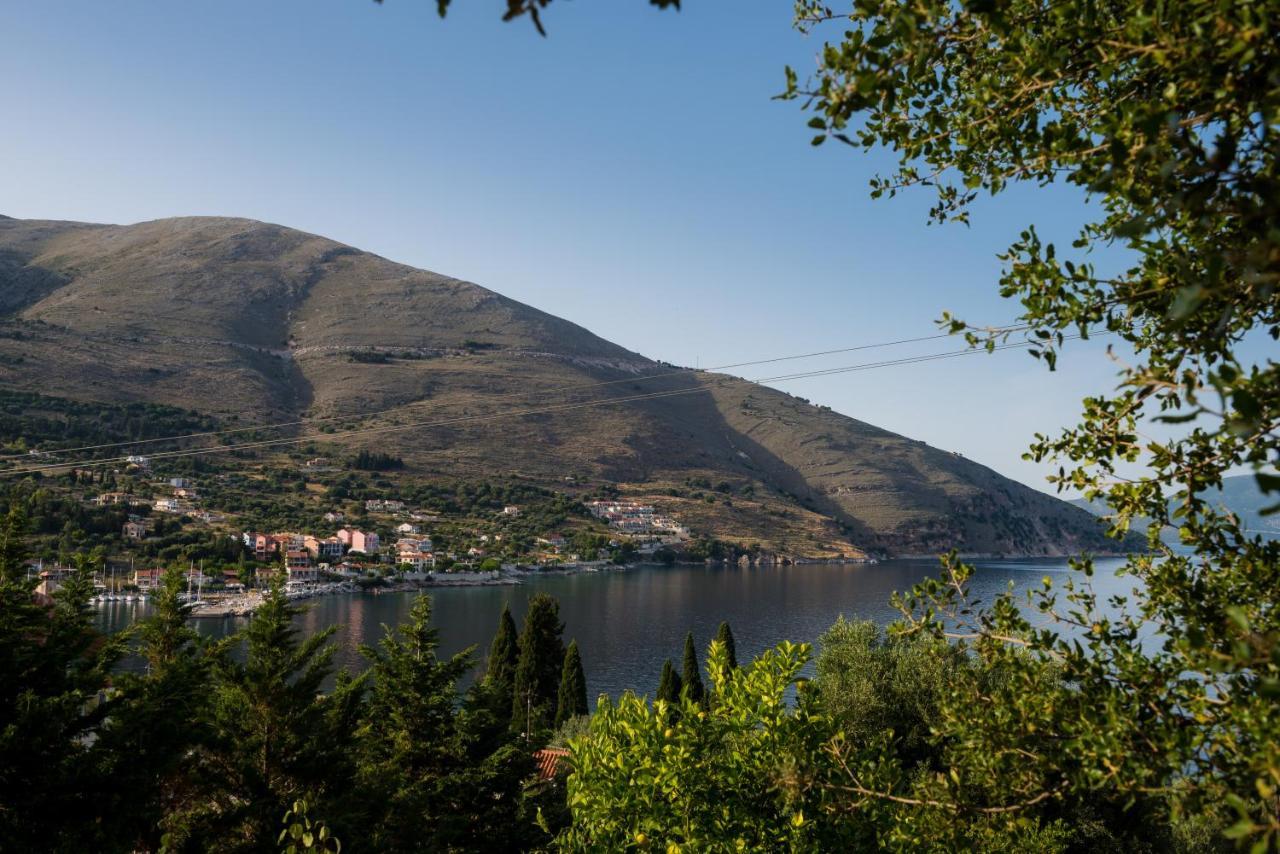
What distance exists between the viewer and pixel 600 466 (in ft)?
479

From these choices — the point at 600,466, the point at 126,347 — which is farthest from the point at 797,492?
the point at 126,347

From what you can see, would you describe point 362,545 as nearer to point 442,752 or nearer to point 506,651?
point 506,651

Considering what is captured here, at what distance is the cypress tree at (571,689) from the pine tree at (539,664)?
863mm

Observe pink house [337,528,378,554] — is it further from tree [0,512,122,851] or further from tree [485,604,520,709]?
tree [0,512,122,851]

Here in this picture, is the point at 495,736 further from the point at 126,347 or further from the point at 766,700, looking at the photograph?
the point at 126,347

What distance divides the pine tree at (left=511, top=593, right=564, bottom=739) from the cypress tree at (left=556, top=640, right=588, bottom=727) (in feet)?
2.83

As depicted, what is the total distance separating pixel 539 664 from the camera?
114 feet

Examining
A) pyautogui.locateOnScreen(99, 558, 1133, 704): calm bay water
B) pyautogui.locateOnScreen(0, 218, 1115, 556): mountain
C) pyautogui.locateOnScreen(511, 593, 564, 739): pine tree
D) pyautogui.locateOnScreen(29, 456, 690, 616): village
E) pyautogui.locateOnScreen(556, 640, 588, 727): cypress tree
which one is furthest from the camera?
pyautogui.locateOnScreen(0, 218, 1115, 556): mountain

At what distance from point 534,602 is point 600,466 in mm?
110125

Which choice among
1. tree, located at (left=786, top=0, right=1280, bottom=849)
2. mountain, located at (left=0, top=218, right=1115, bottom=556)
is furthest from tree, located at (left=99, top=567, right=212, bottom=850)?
mountain, located at (left=0, top=218, right=1115, bottom=556)

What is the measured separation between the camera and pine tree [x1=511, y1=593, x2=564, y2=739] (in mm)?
33281

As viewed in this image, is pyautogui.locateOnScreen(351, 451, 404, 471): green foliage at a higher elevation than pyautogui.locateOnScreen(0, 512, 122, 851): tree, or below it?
higher

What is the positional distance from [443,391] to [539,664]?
382 ft

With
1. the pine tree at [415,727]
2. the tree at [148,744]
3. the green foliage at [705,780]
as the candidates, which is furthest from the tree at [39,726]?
the pine tree at [415,727]
